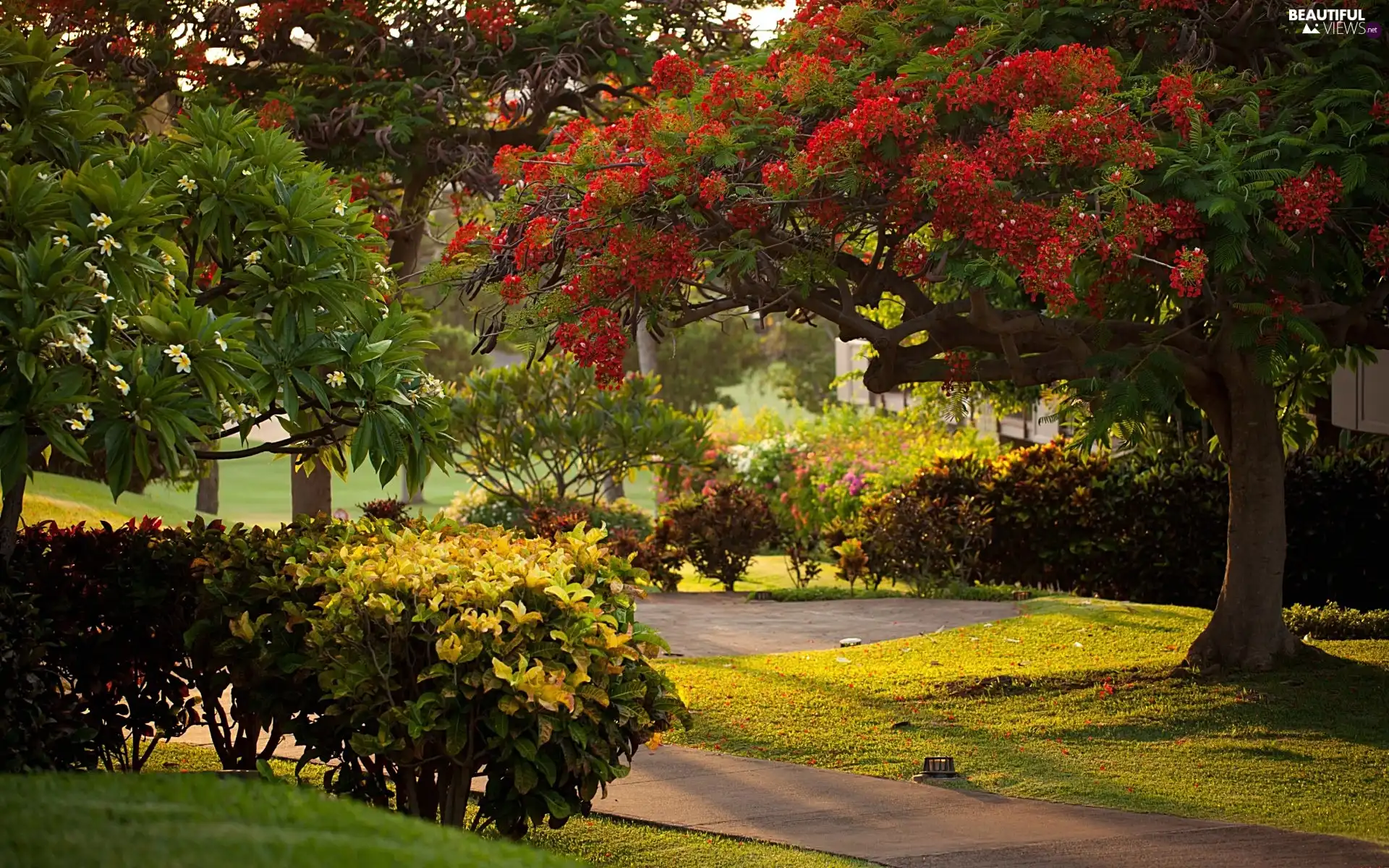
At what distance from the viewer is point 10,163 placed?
5453 millimetres

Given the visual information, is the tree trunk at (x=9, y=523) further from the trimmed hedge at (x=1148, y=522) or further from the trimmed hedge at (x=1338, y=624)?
the trimmed hedge at (x=1148, y=522)

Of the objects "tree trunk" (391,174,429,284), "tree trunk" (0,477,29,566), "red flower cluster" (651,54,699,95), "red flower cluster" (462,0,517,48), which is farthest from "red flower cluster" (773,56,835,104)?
"tree trunk" (391,174,429,284)

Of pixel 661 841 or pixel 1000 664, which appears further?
pixel 1000 664

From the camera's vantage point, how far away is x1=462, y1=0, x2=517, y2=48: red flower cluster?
39.4ft

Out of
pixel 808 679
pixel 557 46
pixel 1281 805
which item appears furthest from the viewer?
pixel 557 46

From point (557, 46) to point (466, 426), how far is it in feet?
21.6

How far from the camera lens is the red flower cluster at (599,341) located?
7.61 metres

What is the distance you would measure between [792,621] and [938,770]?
20.0 feet

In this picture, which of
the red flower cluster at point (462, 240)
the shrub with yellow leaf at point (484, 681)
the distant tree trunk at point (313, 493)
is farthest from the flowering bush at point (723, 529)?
the shrub with yellow leaf at point (484, 681)

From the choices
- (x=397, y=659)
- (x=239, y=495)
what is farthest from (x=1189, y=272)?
(x=239, y=495)

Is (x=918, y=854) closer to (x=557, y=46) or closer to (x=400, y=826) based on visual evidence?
(x=400, y=826)

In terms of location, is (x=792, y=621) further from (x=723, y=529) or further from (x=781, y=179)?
(x=781, y=179)

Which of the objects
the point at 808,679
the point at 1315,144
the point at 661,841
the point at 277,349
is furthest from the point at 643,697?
the point at 808,679

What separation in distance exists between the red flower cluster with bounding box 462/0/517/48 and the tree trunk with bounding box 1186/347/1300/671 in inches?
249
